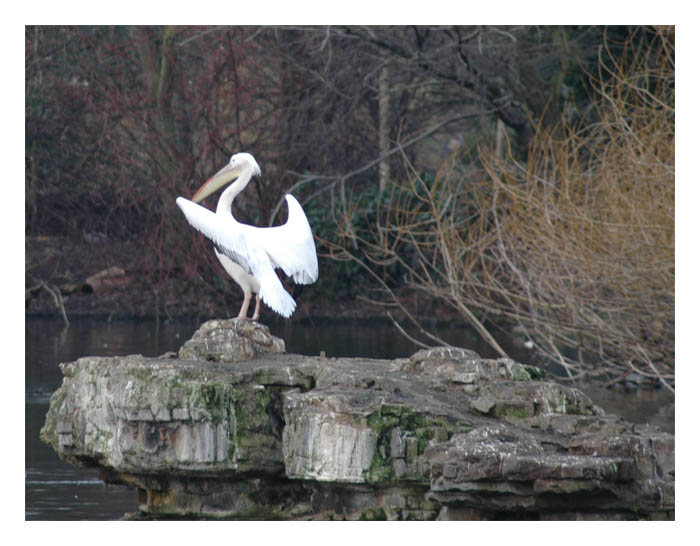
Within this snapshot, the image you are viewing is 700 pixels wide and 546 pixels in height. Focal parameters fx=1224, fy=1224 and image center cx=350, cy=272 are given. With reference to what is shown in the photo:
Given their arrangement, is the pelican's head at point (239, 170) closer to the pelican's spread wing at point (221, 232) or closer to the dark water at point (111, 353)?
the pelican's spread wing at point (221, 232)

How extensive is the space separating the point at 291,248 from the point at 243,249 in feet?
1.07

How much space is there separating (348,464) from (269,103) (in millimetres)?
16723

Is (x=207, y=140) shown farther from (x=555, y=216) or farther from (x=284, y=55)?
(x=555, y=216)

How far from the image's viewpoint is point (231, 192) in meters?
8.23

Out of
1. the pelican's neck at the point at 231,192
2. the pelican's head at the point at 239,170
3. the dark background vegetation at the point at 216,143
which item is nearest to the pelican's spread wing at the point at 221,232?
the pelican's neck at the point at 231,192

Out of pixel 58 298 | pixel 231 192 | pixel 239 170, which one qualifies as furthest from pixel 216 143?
pixel 231 192

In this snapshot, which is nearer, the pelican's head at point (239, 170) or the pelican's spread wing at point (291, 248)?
the pelican's spread wing at point (291, 248)

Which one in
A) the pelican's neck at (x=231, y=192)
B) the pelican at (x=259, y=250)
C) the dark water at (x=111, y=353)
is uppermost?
the pelican's neck at (x=231, y=192)

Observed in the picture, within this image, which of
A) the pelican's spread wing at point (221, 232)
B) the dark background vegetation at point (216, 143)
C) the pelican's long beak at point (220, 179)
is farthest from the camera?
the dark background vegetation at point (216, 143)

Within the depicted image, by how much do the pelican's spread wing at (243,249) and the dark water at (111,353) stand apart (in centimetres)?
213

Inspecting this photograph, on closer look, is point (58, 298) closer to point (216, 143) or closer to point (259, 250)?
point (216, 143)

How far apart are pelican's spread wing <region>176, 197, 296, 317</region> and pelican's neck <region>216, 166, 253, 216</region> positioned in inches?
3.9

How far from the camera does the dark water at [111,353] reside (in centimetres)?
935

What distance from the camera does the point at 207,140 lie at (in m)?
21.7
